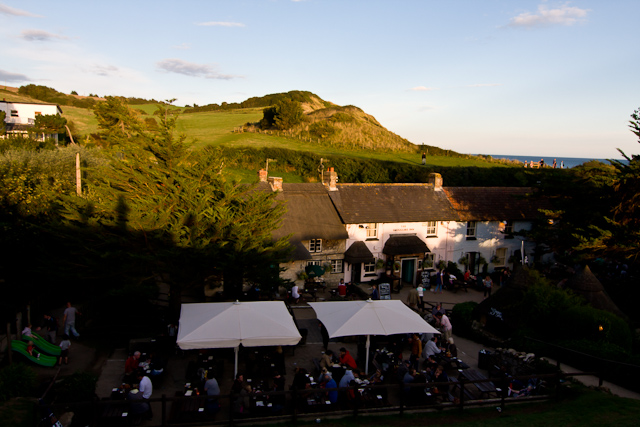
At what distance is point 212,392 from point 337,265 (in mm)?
16521

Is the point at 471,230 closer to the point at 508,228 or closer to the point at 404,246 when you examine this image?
the point at 508,228

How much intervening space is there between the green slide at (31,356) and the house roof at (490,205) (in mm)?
24458

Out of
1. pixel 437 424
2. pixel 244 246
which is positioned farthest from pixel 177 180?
pixel 437 424

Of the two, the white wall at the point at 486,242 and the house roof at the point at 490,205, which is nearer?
the white wall at the point at 486,242

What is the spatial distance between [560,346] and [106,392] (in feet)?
46.6

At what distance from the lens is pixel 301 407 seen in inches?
412

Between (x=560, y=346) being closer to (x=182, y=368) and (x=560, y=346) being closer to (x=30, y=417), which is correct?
(x=182, y=368)

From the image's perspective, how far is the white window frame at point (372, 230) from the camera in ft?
89.4

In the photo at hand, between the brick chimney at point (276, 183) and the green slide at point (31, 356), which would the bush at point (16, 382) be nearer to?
the green slide at point (31, 356)

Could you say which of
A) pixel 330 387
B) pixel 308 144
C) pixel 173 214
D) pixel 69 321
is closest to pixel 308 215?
pixel 173 214

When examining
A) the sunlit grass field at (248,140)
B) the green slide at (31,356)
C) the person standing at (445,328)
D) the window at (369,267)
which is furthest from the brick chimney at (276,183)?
the sunlit grass field at (248,140)

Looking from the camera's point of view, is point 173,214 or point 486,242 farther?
point 486,242

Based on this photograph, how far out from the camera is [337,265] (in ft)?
87.2

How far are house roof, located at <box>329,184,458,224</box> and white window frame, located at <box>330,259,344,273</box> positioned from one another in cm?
251
